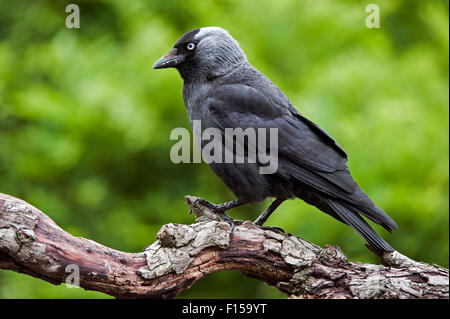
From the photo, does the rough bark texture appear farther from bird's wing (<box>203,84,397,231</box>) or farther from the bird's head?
the bird's head

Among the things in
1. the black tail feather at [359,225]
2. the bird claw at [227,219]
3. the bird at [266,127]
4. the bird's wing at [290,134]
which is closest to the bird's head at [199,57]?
the bird at [266,127]

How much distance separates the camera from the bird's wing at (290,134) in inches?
137

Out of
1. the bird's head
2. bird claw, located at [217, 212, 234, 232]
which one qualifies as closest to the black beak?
the bird's head

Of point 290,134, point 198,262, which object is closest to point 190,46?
point 290,134

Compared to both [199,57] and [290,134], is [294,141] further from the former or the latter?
[199,57]

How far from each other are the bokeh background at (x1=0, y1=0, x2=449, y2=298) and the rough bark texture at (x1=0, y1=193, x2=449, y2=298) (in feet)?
5.74

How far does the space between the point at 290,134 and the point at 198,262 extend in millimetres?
1058

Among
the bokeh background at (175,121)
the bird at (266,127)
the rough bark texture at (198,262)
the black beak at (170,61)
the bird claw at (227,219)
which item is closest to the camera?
the rough bark texture at (198,262)

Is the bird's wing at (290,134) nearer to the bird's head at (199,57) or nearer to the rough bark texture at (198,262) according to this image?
the bird's head at (199,57)

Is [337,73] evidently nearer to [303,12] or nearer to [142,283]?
[303,12]

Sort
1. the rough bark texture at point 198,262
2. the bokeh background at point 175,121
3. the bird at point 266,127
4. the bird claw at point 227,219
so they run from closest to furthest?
the rough bark texture at point 198,262 < the bird claw at point 227,219 < the bird at point 266,127 < the bokeh background at point 175,121

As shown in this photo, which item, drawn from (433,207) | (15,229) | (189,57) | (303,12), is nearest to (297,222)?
(433,207)

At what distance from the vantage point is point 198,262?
118 inches

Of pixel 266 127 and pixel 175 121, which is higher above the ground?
pixel 175 121
